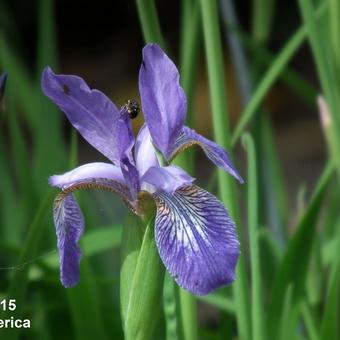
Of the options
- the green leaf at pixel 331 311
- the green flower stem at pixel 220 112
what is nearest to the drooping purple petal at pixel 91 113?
the green flower stem at pixel 220 112

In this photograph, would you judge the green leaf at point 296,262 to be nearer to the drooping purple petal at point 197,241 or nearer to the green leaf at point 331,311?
the green leaf at point 331,311

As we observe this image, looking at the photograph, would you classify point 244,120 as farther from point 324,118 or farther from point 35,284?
point 35,284

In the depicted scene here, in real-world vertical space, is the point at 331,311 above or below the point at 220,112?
below

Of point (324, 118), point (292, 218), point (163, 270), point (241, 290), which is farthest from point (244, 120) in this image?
point (292, 218)

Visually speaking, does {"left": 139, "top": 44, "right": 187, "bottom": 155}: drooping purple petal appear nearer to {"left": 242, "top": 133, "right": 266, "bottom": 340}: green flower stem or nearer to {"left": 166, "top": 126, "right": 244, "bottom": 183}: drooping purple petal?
{"left": 166, "top": 126, "right": 244, "bottom": 183}: drooping purple petal

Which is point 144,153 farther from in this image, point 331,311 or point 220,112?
point 331,311

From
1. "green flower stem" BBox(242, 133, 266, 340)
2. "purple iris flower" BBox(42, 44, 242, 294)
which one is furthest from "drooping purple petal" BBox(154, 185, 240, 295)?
"green flower stem" BBox(242, 133, 266, 340)

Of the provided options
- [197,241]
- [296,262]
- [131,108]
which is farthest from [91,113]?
[296,262]
